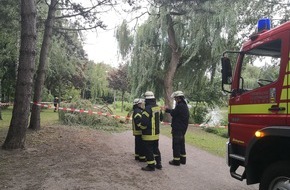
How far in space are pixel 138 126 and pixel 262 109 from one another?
3534 mm

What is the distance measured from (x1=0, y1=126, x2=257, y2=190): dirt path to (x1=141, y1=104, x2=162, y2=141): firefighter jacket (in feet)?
2.55

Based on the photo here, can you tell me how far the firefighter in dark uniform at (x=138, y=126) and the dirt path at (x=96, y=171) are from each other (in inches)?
8.7

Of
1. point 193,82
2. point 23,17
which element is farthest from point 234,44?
point 23,17

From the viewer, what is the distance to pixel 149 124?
6.72 m

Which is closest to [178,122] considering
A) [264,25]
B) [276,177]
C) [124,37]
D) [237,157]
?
[237,157]

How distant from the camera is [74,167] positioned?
668 centimetres

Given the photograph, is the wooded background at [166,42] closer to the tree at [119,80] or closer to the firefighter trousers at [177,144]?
the firefighter trousers at [177,144]

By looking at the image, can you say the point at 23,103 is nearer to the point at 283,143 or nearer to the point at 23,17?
the point at 23,17

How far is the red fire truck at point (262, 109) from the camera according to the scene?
3967mm

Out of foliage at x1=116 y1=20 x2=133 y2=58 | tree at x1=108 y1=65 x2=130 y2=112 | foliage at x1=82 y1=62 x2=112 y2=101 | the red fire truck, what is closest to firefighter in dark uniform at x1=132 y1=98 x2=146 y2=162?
the red fire truck

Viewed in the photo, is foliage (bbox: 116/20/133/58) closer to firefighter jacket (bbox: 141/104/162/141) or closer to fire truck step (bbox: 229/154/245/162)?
firefighter jacket (bbox: 141/104/162/141)

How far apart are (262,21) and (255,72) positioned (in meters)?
0.92

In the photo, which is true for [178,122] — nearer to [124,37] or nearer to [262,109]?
[262,109]

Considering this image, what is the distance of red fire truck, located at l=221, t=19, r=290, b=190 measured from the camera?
3967 mm
